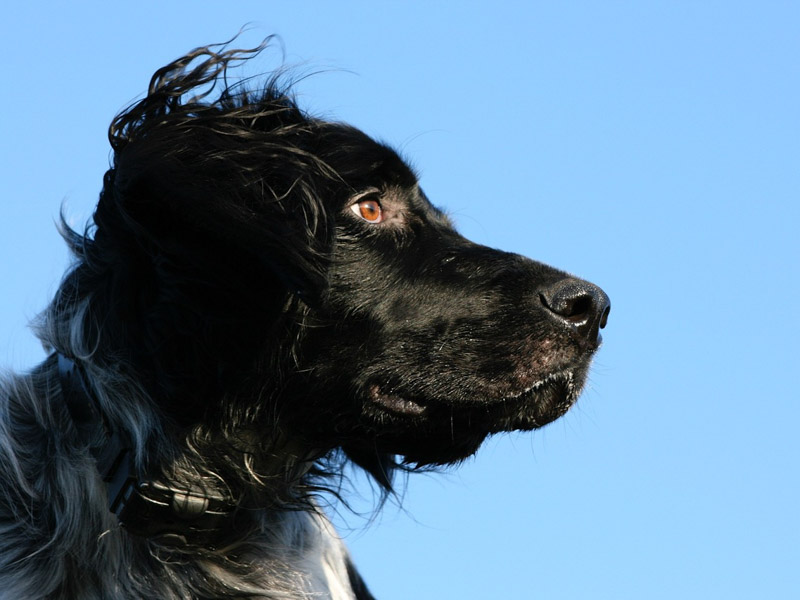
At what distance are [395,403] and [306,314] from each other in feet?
1.44

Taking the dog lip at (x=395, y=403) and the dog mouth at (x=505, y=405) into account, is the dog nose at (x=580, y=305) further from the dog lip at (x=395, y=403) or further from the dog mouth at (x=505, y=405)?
the dog lip at (x=395, y=403)

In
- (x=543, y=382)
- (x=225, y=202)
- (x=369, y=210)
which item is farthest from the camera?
(x=369, y=210)

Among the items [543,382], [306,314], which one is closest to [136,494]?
[306,314]

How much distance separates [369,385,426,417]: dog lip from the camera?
407cm

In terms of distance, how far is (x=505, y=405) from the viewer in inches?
160

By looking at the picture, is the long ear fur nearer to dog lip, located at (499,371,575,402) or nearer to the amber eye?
the amber eye

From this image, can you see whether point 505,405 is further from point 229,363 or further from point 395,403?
point 229,363

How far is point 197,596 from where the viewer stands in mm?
4066

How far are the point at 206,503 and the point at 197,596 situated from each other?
0.34 m

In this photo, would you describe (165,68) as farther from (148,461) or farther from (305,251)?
(148,461)

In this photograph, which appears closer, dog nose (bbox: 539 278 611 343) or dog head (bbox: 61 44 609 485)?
dog head (bbox: 61 44 609 485)

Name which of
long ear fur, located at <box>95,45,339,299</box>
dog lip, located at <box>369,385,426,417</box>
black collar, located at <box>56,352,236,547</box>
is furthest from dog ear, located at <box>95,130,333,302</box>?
black collar, located at <box>56,352,236,547</box>

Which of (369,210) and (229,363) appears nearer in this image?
(229,363)

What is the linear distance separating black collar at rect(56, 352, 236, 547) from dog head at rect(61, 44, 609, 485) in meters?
0.18
